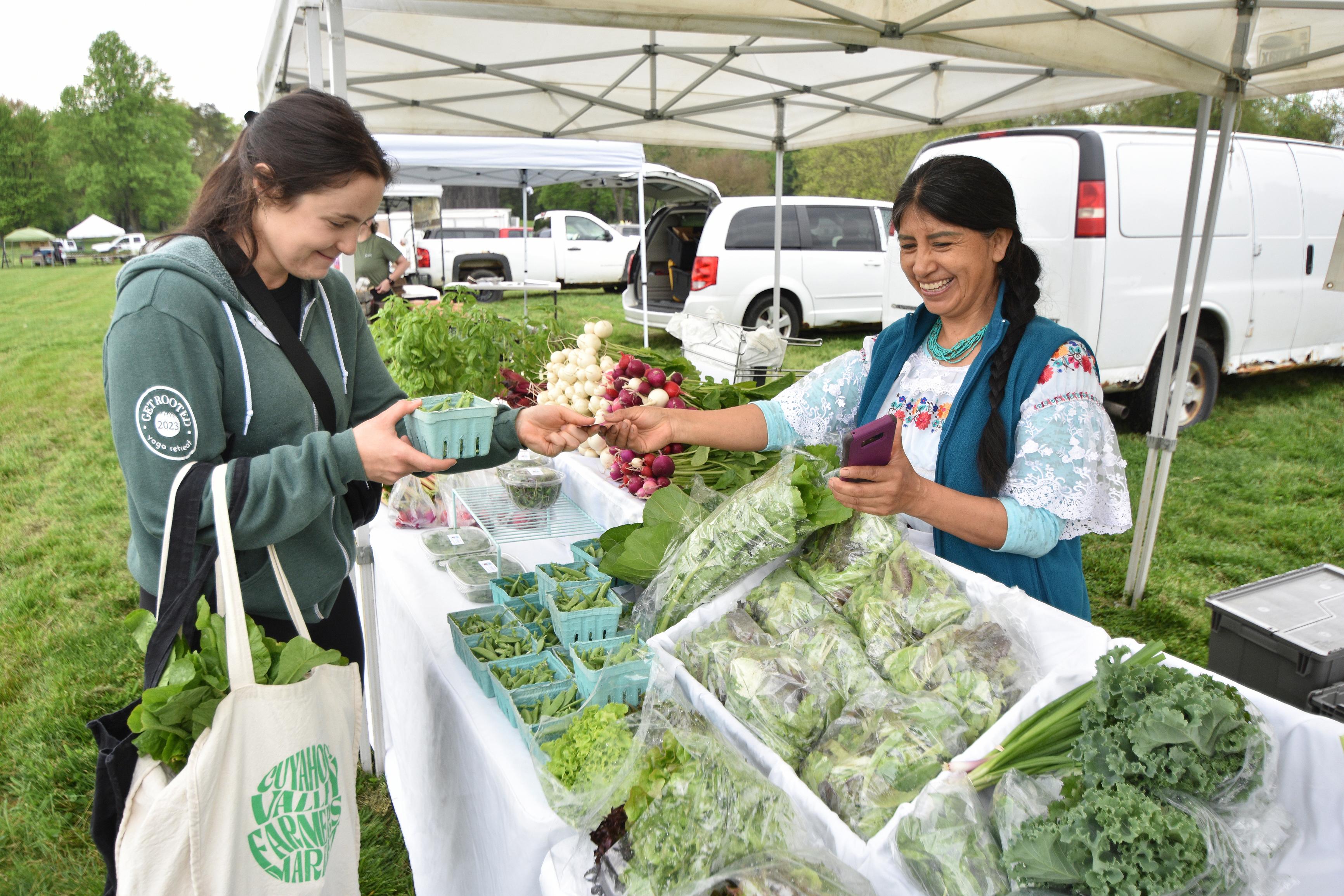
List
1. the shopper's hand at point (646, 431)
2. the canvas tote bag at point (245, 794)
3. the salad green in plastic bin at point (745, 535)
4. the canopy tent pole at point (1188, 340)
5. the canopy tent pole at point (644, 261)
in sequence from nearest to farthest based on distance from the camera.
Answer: the canvas tote bag at point (245, 794), the salad green in plastic bin at point (745, 535), the shopper's hand at point (646, 431), the canopy tent pole at point (1188, 340), the canopy tent pole at point (644, 261)

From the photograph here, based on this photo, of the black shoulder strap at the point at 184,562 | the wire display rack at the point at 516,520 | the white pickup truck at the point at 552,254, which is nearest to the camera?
the black shoulder strap at the point at 184,562

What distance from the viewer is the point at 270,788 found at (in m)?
1.28

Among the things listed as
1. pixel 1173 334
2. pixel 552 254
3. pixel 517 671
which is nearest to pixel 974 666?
pixel 517 671

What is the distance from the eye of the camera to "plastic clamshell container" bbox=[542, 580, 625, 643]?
1.73m

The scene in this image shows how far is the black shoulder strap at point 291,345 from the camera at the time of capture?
1.59 m

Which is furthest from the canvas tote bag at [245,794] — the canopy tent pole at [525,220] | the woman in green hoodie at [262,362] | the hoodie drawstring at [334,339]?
the canopy tent pole at [525,220]

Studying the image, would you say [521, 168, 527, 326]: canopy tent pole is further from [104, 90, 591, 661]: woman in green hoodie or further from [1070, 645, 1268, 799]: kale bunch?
[1070, 645, 1268, 799]: kale bunch

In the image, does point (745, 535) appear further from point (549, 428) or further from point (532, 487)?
point (532, 487)

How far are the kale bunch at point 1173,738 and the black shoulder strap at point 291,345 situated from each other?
1.52m

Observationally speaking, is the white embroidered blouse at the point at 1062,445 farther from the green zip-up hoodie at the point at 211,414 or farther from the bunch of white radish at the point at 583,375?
the green zip-up hoodie at the point at 211,414

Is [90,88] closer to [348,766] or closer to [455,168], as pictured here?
[455,168]

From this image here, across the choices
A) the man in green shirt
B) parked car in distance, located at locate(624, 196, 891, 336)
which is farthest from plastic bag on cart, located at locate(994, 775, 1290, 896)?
the man in green shirt

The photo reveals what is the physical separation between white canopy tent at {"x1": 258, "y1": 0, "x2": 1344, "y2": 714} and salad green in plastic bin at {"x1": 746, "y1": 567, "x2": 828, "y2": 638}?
168cm

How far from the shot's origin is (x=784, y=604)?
1646 millimetres
